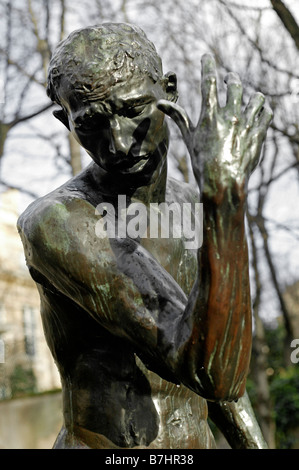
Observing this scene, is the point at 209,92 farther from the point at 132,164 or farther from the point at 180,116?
the point at 132,164

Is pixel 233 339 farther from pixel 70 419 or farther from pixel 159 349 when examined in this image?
pixel 70 419

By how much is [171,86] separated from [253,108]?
62 centimetres

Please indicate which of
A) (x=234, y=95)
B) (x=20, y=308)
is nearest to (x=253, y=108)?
(x=234, y=95)

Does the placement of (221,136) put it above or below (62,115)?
below

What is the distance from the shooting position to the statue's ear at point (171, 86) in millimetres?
2465

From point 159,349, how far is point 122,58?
0.96 meters

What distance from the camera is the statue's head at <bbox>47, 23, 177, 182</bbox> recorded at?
2172 millimetres

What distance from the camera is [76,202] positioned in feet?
7.67

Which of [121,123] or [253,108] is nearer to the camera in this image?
[253,108]

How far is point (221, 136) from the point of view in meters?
1.85

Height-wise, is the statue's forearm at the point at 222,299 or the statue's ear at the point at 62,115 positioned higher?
the statue's ear at the point at 62,115

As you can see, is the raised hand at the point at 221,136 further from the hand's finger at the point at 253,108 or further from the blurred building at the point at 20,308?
the blurred building at the point at 20,308

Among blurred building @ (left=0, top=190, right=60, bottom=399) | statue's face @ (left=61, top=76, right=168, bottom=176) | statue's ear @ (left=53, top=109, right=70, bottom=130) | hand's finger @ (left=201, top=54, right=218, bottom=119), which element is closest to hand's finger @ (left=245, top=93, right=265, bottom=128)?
hand's finger @ (left=201, top=54, right=218, bottom=119)

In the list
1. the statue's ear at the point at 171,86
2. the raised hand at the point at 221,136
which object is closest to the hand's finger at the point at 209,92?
the raised hand at the point at 221,136
